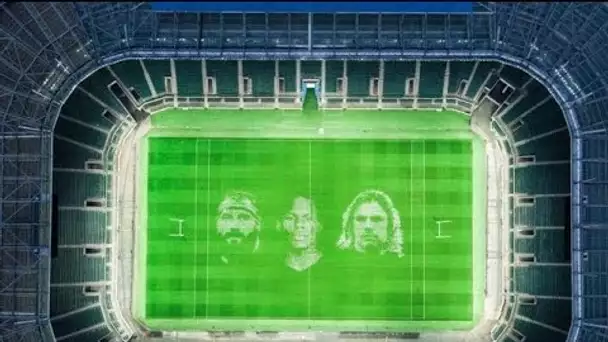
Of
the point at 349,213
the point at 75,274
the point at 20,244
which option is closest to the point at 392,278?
the point at 349,213

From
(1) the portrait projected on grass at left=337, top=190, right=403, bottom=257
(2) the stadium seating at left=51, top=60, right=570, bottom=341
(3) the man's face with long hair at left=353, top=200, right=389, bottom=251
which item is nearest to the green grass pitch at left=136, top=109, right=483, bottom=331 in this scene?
(1) the portrait projected on grass at left=337, top=190, right=403, bottom=257

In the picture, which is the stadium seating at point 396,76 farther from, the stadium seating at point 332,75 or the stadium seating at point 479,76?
the stadium seating at point 479,76

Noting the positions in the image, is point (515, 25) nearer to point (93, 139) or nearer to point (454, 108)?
point (454, 108)

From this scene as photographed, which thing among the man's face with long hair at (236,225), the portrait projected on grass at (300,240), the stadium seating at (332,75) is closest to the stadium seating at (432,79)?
the stadium seating at (332,75)

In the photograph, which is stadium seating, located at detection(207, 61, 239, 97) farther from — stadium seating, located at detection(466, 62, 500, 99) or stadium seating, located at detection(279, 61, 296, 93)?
stadium seating, located at detection(466, 62, 500, 99)

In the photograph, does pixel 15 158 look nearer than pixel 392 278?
Yes
